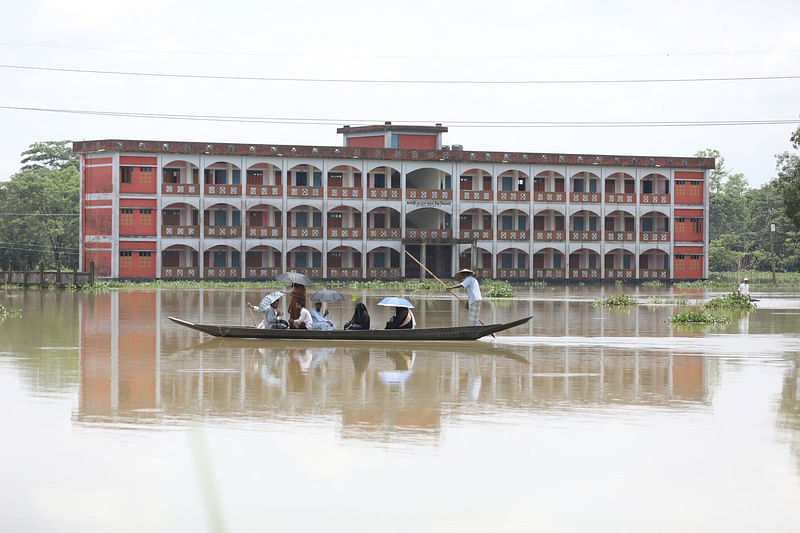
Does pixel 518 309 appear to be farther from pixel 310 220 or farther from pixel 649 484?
pixel 310 220

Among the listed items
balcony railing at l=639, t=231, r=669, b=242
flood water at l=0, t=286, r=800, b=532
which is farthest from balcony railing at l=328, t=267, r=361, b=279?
flood water at l=0, t=286, r=800, b=532

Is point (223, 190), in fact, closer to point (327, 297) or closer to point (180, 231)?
point (180, 231)

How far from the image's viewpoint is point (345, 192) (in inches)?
2566

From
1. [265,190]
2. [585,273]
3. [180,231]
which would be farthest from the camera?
[585,273]

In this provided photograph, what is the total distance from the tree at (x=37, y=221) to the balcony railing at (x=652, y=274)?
143 ft

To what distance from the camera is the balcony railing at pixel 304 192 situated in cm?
6425

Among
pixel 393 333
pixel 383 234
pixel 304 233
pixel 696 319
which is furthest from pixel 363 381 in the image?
pixel 383 234

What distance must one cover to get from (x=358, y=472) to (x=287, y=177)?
190ft

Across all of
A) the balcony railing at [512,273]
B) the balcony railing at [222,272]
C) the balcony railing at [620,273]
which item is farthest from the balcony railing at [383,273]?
the balcony railing at [620,273]

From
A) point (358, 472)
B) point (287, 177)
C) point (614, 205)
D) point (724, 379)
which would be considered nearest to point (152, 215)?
point (287, 177)

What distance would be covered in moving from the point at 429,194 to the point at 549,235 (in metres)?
9.42

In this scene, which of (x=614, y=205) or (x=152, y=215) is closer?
(x=152, y=215)

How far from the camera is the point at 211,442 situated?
9.08 metres

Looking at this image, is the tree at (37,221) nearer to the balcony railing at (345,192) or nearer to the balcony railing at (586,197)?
the balcony railing at (345,192)
